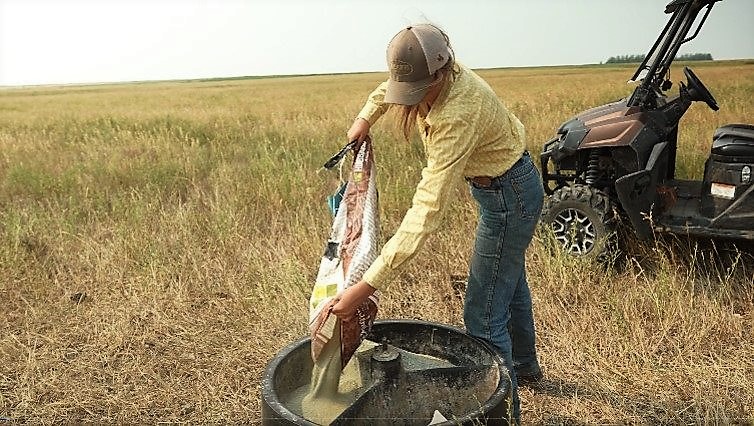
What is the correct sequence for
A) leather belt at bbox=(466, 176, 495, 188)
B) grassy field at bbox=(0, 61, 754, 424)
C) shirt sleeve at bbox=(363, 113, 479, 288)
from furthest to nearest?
1. grassy field at bbox=(0, 61, 754, 424)
2. leather belt at bbox=(466, 176, 495, 188)
3. shirt sleeve at bbox=(363, 113, 479, 288)

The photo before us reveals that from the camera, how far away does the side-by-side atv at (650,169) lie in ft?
11.9

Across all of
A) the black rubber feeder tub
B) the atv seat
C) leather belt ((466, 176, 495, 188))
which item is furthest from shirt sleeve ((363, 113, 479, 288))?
the atv seat

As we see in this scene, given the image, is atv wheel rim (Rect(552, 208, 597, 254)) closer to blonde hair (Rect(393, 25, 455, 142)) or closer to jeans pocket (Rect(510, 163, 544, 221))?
jeans pocket (Rect(510, 163, 544, 221))

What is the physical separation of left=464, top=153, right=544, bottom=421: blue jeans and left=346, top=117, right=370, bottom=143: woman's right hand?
47 centimetres

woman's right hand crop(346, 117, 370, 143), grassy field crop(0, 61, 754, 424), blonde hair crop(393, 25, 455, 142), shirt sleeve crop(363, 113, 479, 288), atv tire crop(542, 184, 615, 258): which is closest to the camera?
shirt sleeve crop(363, 113, 479, 288)

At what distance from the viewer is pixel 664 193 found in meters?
3.95

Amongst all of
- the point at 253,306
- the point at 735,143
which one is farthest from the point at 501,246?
the point at 735,143

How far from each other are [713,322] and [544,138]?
194 inches

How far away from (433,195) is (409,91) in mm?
321

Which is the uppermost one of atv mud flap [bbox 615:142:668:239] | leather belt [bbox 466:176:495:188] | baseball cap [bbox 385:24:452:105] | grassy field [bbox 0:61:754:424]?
baseball cap [bbox 385:24:452:105]

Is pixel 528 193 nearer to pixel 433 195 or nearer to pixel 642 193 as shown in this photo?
pixel 433 195

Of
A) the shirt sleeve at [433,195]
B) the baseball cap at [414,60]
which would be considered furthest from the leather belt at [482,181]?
the baseball cap at [414,60]

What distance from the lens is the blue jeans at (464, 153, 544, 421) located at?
227 cm

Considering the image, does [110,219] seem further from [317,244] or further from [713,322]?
[713,322]
